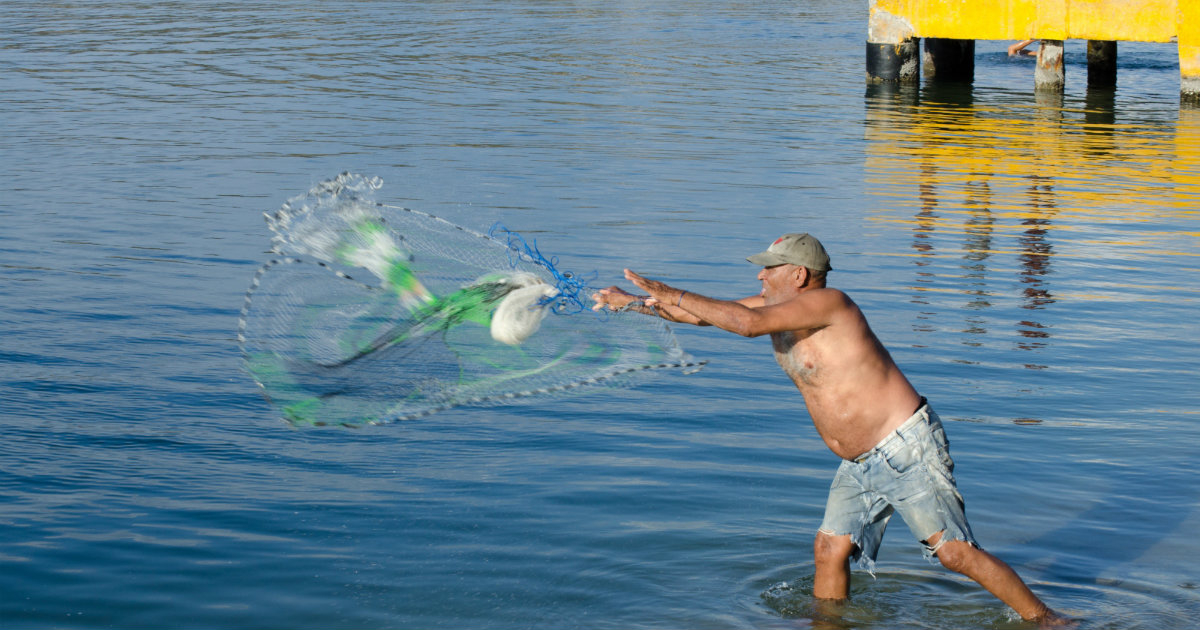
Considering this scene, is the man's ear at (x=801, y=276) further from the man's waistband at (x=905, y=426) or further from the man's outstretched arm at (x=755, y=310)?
the man's waistband at (x=905, y=426)

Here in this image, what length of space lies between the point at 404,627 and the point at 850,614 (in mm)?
2144

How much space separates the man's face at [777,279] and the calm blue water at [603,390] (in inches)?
67.6

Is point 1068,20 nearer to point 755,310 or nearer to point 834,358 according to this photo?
point 834,358

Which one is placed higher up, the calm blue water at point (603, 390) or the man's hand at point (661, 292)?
the man's hand at point (661, 292)

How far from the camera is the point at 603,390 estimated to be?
955cm

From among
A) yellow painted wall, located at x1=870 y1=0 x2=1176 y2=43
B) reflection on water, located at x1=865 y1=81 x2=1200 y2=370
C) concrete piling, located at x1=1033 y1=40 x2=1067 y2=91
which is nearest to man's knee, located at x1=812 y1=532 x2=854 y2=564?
reflection on water, located at x1=865 y1=81 x2=1200 y2=370

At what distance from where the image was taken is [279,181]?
17.5 m

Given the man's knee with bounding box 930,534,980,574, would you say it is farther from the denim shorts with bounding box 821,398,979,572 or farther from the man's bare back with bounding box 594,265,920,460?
the man's bare back with bounding box 594,265,920,460

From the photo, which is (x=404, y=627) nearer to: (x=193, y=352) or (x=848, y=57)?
(x=193, y=352)

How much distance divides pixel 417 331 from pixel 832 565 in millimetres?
2524

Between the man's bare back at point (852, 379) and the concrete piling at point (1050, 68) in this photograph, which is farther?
the concrete piling at point (1050, 68)

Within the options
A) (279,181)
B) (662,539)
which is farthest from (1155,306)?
(279,181)

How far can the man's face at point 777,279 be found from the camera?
5.53m

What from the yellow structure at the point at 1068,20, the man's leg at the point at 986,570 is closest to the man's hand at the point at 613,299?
the man's leg at the point at 986,570
